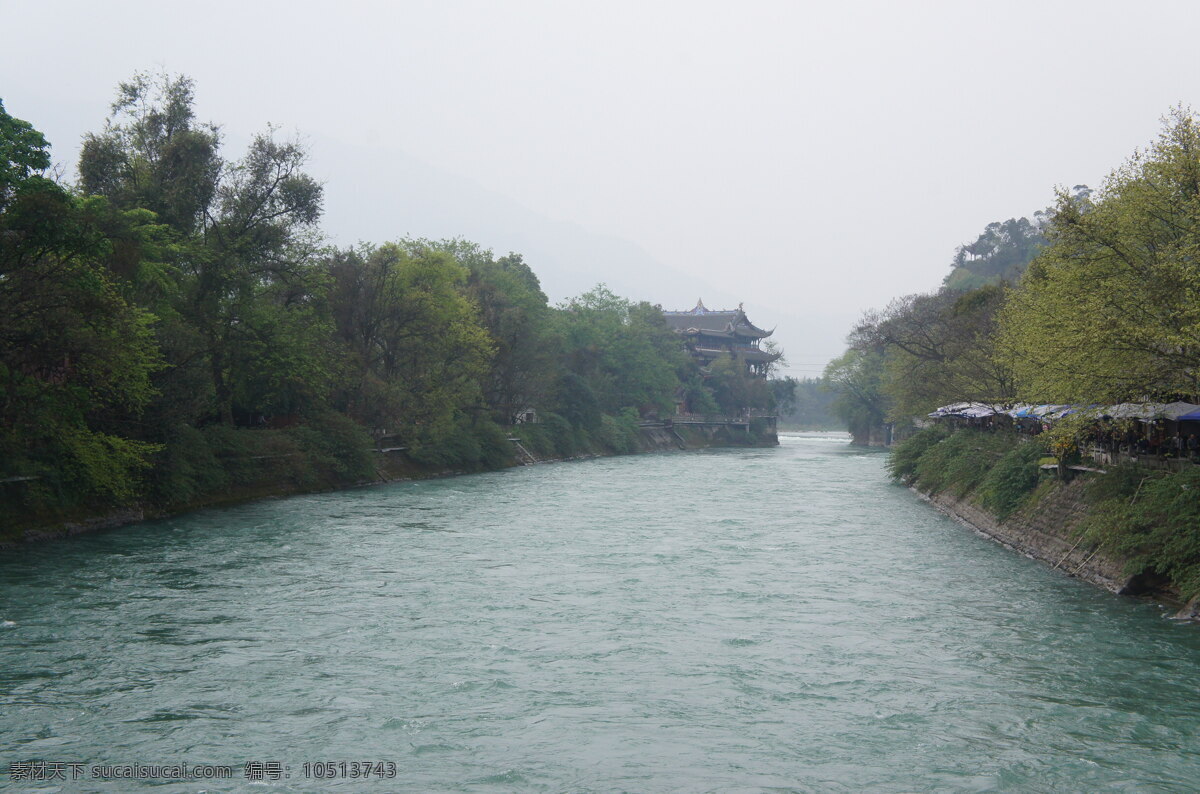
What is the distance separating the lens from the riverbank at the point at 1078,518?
1920 centimetres

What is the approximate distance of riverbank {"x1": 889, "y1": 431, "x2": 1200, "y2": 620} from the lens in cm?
1920

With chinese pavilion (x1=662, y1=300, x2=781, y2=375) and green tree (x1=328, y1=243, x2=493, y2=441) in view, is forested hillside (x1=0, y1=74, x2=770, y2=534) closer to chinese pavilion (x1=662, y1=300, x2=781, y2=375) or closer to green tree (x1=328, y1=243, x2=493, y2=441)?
green tree (x1=328, y1=243, x2=493, y2=441)

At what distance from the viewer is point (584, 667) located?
1481cm

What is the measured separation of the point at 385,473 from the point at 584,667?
114 feet

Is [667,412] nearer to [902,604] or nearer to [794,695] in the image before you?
[902,604]

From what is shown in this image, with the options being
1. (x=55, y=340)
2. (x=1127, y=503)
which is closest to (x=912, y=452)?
(x=1127, y=503)

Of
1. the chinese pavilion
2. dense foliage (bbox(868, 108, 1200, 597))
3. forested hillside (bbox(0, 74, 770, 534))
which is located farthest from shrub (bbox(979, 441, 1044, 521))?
the chinese pavilion

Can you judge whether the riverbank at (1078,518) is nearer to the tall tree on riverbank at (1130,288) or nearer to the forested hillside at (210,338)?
the tall tree on riverbank at (1130,288)

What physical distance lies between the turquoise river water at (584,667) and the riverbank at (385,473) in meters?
0.81

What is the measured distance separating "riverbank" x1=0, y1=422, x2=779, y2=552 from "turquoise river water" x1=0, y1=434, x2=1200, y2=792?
812 millimetres

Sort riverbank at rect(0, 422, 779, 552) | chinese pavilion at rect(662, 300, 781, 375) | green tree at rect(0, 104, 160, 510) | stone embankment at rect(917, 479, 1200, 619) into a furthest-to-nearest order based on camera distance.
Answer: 1. chinese pavilion at rect(662, 300, 781, 375)
2. riverbank at rect(0, 422, 779, 552)
3. green tree at rect(0, 104, 160, 510)
4. stone embankment at rect(917, 479, 1200, 619)

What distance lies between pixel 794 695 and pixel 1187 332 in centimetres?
1130

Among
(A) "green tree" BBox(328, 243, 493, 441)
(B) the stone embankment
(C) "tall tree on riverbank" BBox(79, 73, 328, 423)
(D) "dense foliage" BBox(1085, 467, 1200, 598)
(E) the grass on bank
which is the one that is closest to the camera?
(D) "dense foliage" BBox(1085, 467, 1200, 598)

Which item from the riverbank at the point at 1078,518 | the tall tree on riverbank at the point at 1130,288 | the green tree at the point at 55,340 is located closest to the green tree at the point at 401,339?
the green tree at the point at 55,340
